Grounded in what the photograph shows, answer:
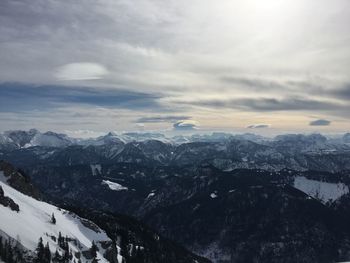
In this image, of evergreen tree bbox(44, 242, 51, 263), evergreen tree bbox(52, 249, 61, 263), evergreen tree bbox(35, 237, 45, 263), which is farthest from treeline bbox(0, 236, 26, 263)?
evergreen tree bbox(52, 249, 61, 263)

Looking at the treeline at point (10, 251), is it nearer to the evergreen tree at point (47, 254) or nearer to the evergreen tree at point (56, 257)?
the evergreen tree at point (47, 254)

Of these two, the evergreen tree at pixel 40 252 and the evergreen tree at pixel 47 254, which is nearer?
the evergreen tree at pixel 40 252

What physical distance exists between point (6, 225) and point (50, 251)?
21805 millimetres

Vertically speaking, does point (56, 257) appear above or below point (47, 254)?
below

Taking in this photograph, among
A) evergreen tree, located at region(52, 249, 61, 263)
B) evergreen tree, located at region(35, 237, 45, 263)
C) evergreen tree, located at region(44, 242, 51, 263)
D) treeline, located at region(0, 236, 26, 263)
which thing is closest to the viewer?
treeline, located at region(0, 236, 26, 263)

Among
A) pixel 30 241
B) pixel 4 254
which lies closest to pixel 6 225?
pixel 30 241

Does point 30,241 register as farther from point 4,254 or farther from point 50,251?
point 4,254

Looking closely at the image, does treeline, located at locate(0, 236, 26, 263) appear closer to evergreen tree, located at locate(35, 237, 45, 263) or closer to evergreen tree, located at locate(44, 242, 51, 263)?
evergreen tree, located at locate(35, 237, 45, 263)

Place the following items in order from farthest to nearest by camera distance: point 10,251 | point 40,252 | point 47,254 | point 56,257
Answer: point 56,257 → point 47,254 → point 40,252 → point 10,251

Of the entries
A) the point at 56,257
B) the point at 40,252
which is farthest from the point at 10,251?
the point at 56,257

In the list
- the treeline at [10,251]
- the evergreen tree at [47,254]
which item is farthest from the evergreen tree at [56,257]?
the treeline at [10,251]

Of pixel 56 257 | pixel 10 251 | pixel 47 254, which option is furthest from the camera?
pixel 56 257

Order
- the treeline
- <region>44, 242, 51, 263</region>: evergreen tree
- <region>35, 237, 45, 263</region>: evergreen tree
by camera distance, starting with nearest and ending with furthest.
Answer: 1. the treeline
2. <region>35, 237, 45, 263</region>: evergreen tree
3. <region>44, 242, 51, 263</region>: evergreen tree

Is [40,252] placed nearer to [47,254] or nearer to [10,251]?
[47,254]
